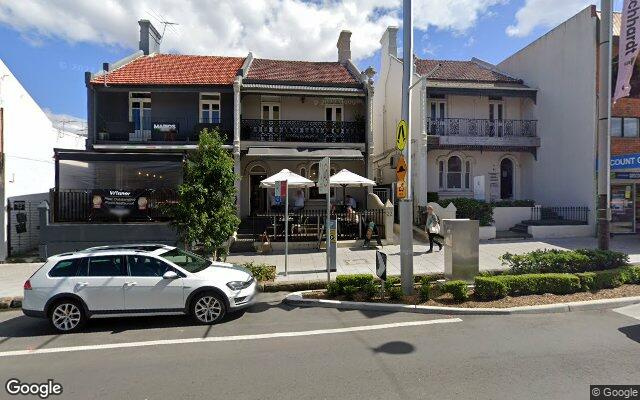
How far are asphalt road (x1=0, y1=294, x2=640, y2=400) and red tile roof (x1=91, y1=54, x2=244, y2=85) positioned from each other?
12017mm

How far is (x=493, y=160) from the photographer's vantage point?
17.7m

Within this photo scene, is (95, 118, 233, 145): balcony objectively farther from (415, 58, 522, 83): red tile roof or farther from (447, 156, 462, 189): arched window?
(415, 58, 522, 83): red tile roof

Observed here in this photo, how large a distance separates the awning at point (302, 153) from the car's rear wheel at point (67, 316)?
984cm

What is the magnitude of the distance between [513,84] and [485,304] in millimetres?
16174

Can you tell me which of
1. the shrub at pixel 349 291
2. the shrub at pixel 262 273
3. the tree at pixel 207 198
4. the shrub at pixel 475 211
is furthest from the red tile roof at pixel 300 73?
the shrub at pixel 349 291

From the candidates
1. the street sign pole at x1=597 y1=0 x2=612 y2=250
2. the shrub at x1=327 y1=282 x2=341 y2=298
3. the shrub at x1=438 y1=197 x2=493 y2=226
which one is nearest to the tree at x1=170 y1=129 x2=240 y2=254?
the shrub at x1=327 y1=282 x2=341 y2=298

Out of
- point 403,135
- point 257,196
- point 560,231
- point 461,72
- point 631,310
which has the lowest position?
point 631,310

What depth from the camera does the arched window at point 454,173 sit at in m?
17.7

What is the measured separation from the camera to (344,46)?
2016 cm

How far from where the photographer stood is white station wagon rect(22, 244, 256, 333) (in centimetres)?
587

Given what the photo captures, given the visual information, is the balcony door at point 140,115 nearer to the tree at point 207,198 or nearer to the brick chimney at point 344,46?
the tree at point 207,198
